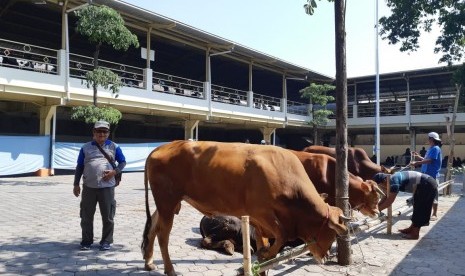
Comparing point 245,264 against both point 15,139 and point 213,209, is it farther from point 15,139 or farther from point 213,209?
point 15,139

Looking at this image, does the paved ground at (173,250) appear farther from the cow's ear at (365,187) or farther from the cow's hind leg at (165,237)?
the cow's ear at (365,187)

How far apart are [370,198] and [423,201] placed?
159 cm

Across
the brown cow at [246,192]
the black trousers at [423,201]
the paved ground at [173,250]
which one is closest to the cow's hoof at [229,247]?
the paved ground at [173,250]

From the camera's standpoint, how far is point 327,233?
3861 mm

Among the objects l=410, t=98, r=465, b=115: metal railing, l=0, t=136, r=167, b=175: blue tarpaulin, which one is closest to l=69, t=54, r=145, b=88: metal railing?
l=0, t=136, r=167, b=175: blue tarpaulin

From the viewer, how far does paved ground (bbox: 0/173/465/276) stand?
4.71 meters

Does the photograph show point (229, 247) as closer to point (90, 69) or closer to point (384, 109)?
point (90, 69)

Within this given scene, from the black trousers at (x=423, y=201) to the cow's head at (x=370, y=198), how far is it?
1304 mm

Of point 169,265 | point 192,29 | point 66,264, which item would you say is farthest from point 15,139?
point 169,265

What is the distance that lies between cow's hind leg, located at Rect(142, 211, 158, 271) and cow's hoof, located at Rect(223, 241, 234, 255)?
3.73 feet

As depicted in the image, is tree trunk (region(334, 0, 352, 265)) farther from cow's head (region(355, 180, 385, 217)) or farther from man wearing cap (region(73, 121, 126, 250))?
man wearing cap (region(73, 121, 126, 250))

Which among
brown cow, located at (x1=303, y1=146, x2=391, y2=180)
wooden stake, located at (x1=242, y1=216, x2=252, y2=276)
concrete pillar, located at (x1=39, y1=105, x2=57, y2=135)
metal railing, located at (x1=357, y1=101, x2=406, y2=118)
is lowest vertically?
wooden stake, located at (x1=242, y1=216, x2=252, y2=276)

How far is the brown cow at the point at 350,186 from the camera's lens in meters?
5.55

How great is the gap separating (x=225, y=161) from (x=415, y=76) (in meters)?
26.4
